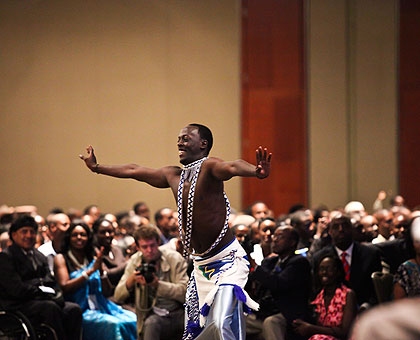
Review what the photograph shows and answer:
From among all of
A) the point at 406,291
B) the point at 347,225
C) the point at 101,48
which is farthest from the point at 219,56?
the point at 406,291

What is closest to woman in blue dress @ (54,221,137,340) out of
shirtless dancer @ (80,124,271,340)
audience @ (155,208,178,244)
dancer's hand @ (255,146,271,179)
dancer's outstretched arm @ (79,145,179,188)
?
dancer's outstretched arm @ (79,145,179,188)

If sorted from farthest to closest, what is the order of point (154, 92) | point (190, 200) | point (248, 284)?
point (154, 92), point (248, 284), point (190, 200)

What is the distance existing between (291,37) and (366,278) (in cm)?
843

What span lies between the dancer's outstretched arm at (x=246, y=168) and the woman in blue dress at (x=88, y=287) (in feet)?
6.30

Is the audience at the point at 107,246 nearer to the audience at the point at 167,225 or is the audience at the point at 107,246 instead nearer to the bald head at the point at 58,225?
the bald head at the point at 58,225

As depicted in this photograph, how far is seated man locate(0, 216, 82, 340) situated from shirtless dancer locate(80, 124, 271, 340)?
4.81 feet

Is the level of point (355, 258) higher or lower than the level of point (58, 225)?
lower

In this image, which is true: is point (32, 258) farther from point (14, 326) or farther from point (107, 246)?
point (107, 246)

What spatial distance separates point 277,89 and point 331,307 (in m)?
8.65

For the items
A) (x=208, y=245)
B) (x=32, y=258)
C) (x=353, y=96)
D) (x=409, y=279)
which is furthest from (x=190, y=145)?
(x=353, y=96)

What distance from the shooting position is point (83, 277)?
5531 mm

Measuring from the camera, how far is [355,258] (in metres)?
5.46

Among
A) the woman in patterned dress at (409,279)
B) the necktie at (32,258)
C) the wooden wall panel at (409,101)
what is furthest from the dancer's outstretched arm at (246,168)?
the wooden wall panel at (409,101)

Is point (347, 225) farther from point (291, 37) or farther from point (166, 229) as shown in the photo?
point (291, 37)
